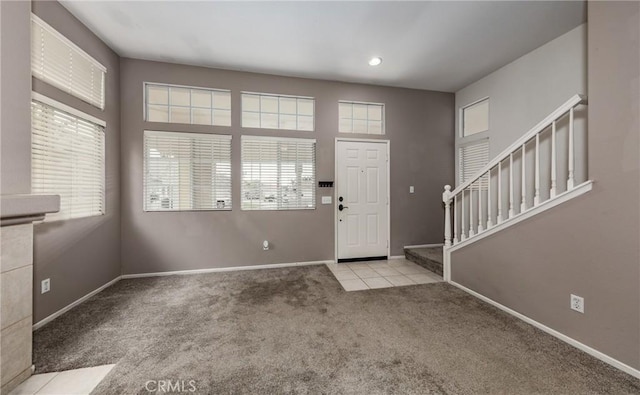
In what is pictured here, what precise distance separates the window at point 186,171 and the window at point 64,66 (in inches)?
30.0

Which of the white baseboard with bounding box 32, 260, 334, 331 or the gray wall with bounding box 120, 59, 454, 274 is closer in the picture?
the white baseboard with bounding box 32, 260, 334, 331

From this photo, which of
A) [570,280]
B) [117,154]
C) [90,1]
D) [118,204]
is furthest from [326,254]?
[90,1]

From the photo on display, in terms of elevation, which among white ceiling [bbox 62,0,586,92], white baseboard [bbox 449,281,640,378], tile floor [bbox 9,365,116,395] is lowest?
tile floor [bbox 9,365,116,395]

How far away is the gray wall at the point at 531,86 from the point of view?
2.76 meters

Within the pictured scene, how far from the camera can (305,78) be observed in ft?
13.0

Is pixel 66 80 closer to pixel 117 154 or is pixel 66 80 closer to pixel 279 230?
pixel 117 154

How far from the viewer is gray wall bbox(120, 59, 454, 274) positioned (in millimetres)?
3412

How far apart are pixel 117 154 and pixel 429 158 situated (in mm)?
5043

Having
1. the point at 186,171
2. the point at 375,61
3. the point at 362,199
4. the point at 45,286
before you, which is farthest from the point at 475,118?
the point at 45,286

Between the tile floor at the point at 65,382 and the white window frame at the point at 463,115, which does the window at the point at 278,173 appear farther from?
the white window frame at the point at 463,115

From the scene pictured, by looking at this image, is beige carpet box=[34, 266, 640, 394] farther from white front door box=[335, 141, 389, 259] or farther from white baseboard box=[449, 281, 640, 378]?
white front door box=[335, 141, 389, 259]

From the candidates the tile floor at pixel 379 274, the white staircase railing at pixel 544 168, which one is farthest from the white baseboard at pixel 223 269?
the white staircase railing at pixel 544 168

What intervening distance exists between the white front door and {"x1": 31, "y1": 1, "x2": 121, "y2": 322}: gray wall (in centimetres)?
325

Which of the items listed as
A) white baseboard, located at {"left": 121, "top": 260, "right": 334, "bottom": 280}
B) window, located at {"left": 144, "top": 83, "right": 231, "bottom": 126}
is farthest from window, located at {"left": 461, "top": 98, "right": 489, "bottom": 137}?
window, located at {"left": 144, "top": 83, "right": 231, "bottom": 126}
